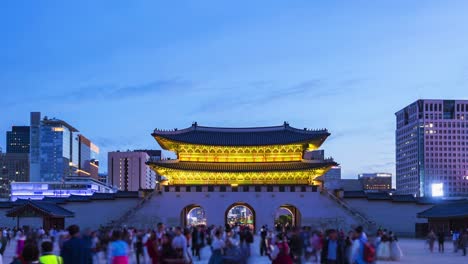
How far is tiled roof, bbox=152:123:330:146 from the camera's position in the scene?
65.7m

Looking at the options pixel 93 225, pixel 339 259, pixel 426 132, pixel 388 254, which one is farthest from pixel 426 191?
pixel 339 259

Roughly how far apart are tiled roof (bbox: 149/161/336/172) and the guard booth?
29.7 feet

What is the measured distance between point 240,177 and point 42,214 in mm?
18073

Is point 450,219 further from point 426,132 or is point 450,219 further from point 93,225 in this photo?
point 426,132

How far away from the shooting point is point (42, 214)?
183 ft

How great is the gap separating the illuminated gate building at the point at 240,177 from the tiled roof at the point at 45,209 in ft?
19.6

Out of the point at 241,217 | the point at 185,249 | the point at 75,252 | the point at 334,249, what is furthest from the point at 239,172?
the point at 241,217

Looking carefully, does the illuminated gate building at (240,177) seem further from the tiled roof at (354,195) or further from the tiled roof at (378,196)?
the tiled roof at (378,196)

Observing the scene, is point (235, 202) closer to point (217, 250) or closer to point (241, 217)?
point (217, 250)

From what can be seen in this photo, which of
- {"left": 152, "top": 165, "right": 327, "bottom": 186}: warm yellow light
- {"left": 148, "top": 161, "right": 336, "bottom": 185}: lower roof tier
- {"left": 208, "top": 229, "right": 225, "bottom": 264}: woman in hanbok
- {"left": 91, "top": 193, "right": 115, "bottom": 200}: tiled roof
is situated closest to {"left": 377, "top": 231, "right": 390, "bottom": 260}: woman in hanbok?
{"left": 208, "top": 229, "right": 225, "bottom": 264}: woman in hanbok

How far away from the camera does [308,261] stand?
102 feet

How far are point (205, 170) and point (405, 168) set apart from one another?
12109cm

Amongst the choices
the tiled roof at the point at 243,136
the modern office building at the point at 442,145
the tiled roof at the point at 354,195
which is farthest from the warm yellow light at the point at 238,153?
the modern office building at the point at 442,145

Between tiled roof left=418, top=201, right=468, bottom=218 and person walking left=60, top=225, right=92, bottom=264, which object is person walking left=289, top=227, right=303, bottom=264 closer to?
person walking left=60, top=225, right=92, bottom=264
